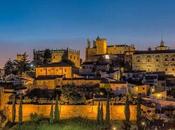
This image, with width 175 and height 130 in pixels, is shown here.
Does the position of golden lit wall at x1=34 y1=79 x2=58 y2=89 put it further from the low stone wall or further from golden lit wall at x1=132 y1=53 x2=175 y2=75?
golden lit wall at x1=132 y1=53 x2=175 y2=75

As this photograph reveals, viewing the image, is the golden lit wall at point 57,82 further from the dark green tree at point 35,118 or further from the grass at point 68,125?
the grass at point 68,125

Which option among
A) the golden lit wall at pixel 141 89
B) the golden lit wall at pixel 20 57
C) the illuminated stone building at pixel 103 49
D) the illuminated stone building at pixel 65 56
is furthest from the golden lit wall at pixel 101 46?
the golden lit wall at pixel 141 89

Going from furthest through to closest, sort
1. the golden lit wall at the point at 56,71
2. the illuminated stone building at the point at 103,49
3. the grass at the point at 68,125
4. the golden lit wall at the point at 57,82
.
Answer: the illuminated stone building at the point at 103,49, the golden lit wall at the point at 56,71, the golden lit wall at the point at 57,82, the grass at the point at 68,125

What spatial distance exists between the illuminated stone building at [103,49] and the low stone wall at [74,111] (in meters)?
34.3

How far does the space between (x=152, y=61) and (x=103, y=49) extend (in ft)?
30.8

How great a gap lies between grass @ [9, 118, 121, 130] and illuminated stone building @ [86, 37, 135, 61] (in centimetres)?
3627

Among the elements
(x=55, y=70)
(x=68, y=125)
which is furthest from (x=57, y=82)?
(x=68, y=125)

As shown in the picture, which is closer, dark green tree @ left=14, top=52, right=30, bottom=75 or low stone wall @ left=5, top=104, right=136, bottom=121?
low stone wall @ left=5, top=104, right=136, bottom=121

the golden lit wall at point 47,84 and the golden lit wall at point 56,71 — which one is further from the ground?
the golden lit wall at point 56,71

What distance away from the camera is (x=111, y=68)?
70.9 metres

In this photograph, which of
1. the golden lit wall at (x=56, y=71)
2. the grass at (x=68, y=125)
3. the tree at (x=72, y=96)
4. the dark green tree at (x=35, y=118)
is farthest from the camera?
the golden lit wall at (x=56, y=71)

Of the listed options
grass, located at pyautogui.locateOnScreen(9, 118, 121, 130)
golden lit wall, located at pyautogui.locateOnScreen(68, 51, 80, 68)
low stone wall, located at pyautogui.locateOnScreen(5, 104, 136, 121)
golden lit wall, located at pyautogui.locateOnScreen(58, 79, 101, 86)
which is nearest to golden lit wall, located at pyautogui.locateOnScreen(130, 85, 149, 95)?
golden lit wall, located at pyautogui.locateOnScreen(58, 79, 101, 86)

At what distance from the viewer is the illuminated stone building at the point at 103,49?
82.9 metres

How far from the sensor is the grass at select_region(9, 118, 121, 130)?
44.0 meters
